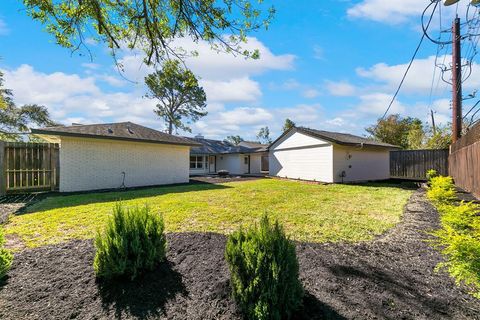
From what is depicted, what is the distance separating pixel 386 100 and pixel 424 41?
5.05 m

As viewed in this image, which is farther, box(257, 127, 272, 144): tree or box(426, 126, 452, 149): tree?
box(257, 127, 272, 144): tree

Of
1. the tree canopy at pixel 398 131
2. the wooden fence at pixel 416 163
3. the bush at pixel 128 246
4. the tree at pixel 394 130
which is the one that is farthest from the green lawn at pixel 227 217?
the tree at pixel 394 130

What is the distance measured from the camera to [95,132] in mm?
11438

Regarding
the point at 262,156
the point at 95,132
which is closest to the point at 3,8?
the point at 95,132

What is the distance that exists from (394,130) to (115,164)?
27896mm

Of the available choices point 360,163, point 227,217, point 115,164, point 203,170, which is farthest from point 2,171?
point 360,163

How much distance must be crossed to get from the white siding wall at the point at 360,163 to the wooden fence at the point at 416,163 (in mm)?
620

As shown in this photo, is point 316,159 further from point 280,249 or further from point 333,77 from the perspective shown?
point 280,249

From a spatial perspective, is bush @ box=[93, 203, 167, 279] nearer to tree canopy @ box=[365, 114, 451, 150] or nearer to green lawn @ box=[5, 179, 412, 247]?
green lawn @ box=[5, 179, 412, 247]

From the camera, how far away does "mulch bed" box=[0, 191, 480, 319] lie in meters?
2.21

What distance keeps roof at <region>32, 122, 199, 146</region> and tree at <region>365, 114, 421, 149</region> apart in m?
22.6

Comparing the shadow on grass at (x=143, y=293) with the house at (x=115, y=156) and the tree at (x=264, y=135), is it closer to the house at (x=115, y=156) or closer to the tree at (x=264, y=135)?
the house at (x=115, y=156)

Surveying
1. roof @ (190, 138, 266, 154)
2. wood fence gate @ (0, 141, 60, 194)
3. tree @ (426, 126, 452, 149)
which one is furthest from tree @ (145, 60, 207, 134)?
tree @ (426, 126, 452, 149)

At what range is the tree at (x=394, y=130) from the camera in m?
25.9
